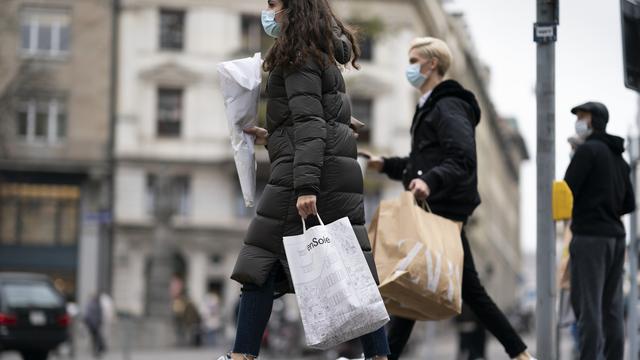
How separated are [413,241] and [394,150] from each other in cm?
4889

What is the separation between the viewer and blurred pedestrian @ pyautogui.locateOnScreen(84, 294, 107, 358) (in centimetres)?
3288

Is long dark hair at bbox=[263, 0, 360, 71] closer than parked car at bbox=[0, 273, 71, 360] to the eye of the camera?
Yes

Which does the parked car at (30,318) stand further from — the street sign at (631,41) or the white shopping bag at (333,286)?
the white shopping bag at (333,286)

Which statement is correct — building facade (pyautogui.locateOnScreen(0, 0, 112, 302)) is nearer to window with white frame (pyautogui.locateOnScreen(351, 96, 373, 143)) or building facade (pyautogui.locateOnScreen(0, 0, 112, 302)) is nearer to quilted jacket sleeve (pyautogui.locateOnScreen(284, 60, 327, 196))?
window with white frame (pyautogui.locateOnScreen(351, 96, 373, 143))

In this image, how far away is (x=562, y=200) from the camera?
8.12 meters

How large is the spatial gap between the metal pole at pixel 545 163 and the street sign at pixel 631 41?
127 cm

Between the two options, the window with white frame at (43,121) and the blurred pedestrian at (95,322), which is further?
the window with white frame at (43,121)

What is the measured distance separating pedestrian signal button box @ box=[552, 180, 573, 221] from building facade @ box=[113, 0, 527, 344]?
1780 inches

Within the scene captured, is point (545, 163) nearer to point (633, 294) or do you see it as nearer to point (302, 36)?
point (302, 36)

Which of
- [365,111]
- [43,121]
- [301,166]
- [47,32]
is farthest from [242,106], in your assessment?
[365,111]

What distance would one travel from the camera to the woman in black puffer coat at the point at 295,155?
21.4ft

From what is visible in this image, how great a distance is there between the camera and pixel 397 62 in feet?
187

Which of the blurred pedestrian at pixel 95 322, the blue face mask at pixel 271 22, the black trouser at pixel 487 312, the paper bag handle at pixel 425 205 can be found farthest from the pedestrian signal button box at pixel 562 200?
the blurred pedestrian at pixel 95 322

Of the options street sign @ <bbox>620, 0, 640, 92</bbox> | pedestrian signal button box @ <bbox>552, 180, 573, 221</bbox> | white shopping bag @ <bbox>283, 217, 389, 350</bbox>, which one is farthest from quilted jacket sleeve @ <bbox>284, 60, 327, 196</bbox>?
street sign @ <bbox>620, 0, 640, 92</bbox>
